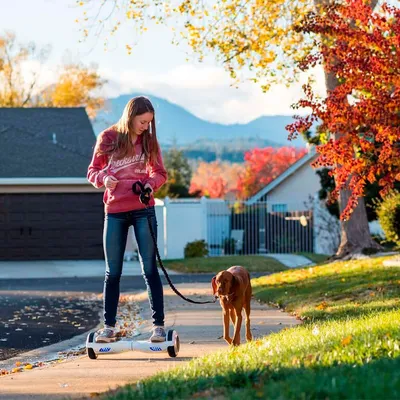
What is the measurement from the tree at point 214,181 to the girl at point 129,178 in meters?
61.8

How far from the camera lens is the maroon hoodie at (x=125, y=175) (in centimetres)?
853

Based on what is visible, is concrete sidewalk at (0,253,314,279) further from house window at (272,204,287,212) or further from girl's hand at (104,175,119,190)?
girl's hand at (104,175,119,190)

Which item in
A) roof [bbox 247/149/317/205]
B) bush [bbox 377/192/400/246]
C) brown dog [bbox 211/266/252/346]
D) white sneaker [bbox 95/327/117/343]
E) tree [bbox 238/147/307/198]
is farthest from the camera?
tree [bbox 238/147/307/198]

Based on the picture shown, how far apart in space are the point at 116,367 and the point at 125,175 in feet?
5.47

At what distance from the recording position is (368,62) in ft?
42.8

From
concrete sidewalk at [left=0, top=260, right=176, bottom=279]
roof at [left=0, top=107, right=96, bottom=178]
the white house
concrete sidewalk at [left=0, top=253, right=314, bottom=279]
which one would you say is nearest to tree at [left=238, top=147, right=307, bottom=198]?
the white house

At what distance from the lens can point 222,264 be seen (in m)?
27.2

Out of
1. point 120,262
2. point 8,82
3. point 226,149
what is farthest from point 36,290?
point 226,149

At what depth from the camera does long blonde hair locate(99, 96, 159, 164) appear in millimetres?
8539

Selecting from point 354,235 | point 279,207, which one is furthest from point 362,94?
point 279,207

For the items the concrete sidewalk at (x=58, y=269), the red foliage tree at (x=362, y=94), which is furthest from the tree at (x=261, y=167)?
the red foliage tree at (x=362, y=94)

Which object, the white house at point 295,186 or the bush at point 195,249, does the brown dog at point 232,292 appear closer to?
the bush at point 195,249

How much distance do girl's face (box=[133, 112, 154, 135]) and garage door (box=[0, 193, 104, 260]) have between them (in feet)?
73.6

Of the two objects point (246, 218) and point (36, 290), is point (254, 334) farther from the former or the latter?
point (246, 218)
